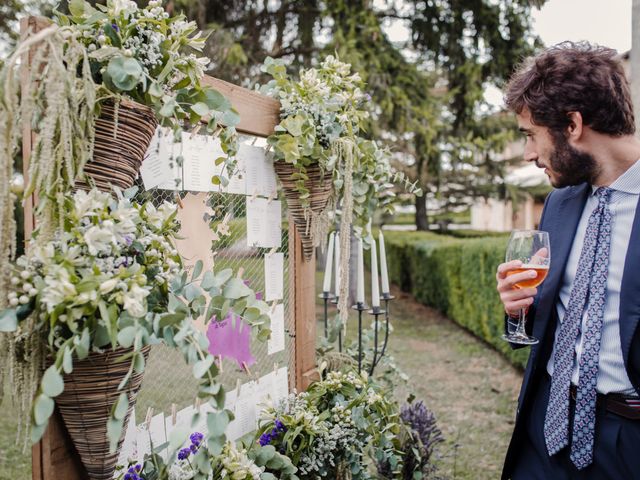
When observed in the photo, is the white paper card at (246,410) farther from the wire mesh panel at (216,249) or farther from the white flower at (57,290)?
the white flower at (57,290)

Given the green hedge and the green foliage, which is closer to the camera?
the green foliage

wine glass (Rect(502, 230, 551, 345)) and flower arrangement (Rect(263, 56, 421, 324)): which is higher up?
flower arrangement (Rect(263, 56, 421, 324))

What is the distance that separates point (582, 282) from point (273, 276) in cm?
112

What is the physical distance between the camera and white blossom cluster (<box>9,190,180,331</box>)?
36.6 inches

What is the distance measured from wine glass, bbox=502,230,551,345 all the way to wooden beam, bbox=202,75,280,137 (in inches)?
38.2

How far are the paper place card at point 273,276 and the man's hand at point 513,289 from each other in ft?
2.84

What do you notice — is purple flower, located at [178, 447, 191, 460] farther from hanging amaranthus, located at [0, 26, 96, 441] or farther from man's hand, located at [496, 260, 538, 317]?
man's hand, located at [496, 260, 538, 317]

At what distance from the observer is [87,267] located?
3.27 ft

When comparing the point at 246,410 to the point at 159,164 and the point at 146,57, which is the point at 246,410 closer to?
the point at 159,164

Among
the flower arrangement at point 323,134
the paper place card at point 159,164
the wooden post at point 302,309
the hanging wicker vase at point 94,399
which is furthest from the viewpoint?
the wooden post at point 302,309

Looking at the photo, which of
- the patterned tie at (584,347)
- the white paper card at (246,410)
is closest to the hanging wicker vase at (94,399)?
the white paper card at (246,410)

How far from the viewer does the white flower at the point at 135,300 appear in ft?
3.11

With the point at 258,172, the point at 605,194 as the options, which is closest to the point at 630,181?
the point at 605,194

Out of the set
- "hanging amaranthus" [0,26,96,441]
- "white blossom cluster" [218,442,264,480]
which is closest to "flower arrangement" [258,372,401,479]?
"white blossom cluster" [218,442,264,480]
